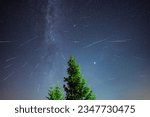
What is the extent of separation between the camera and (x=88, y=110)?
4465mm

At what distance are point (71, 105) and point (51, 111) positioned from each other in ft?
1.06

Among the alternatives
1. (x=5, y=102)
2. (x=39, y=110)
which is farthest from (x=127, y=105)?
(x=5, y=102)

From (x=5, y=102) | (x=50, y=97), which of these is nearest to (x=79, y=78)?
(x=50, y=97)

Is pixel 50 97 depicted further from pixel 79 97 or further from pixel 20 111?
pixel 20 111

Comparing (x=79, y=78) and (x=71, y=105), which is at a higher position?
(x=79, y=78)

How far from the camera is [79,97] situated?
1820 cm

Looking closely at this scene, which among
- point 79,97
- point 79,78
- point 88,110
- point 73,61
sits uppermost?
point 73,61

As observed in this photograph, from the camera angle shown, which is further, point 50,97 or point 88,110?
point 50,97

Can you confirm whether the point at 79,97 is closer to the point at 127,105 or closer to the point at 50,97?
the point at 50,97

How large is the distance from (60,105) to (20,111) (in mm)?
692

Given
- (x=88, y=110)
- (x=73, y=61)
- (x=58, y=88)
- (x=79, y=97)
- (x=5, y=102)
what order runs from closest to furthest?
(x=88, y=110) → (x=5, y=102) → (x=79, y=97) → (x=73, y=61) → (x=58, y=88)

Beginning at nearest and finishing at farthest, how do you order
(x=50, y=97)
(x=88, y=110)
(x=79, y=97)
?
1. (x=88, y=110)
2. (x=79, y=97)
3. (x=50, y=97)

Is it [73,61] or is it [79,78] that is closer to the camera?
[79,78]

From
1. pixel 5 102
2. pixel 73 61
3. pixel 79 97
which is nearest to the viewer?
pixel 5 102
